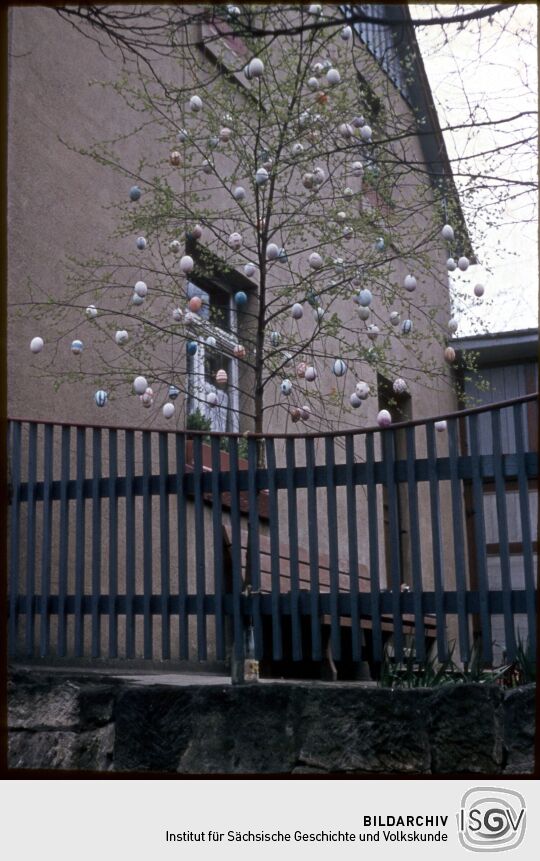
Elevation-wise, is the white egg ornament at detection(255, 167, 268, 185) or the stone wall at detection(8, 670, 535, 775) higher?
the white egg ornament at detection(255, 167, 268, 185)

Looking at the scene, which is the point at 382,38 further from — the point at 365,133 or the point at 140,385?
the point at 140,385

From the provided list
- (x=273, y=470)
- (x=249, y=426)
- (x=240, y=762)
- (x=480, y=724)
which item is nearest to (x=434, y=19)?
(x=273, y=470)

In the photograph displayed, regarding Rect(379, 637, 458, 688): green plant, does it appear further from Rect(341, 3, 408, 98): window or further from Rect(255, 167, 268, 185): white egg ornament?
Rect(255, 167, 268, 185): white egg ornament

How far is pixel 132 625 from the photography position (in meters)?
4.69

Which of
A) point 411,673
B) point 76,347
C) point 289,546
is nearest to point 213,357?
point 76,347

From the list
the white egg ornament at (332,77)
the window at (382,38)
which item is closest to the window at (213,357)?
the white egg ornament at (332,77)

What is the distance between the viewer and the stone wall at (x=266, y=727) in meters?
3.97

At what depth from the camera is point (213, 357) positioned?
25.1ft

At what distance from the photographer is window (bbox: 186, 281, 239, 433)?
6.66 m
